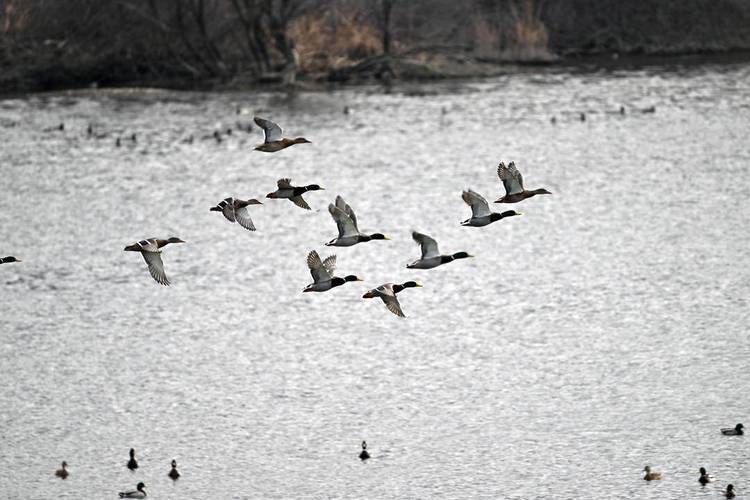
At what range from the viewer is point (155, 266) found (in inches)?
975

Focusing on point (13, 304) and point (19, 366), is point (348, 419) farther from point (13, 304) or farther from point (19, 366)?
point (13, 304)

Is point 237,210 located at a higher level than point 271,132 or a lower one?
lower

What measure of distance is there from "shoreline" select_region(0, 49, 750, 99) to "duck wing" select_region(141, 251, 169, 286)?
49.7 m

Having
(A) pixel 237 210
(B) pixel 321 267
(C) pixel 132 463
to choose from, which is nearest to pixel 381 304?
(C) pixel 132 463

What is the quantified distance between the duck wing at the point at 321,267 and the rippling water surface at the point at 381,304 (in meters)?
7.21

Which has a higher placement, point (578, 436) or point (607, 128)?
point (607, 128)

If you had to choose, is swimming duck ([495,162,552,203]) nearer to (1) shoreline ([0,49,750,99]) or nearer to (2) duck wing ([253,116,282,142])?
(2) duck wing ([253,116,282,142])

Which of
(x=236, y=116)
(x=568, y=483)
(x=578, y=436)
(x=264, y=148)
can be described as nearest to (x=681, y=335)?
(x=578, y=436)

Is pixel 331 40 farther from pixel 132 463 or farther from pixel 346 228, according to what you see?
pixel 346 228

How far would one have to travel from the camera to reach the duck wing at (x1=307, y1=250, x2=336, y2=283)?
84.0ft

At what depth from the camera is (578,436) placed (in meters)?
34.8

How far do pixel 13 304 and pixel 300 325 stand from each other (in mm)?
8662

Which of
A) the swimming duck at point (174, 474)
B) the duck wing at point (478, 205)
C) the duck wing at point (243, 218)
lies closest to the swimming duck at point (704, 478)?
the duck wing at point (478, 205)

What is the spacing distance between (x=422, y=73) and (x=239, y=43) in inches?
372
